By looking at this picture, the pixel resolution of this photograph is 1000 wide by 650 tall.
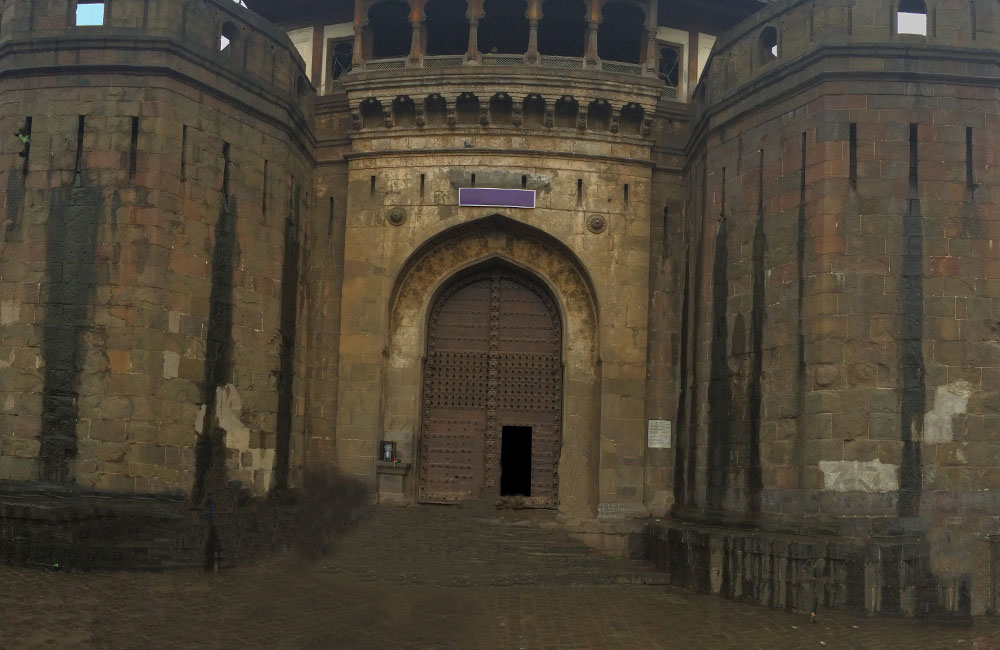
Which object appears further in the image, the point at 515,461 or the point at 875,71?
the point at 515,461

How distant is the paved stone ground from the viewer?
9.87 metres

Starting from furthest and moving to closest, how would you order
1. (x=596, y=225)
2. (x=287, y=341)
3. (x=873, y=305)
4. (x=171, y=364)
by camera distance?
1. (x=596, y=225)
2. (x=287, y=341)
3. (x=171, y=364)
4. (x=873, y=305)

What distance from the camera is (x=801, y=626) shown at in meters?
10.6

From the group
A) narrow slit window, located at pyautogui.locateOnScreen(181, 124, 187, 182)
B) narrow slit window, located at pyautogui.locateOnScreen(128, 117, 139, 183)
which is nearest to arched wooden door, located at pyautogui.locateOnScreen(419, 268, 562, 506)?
narrow slit window, located at pyautogui.locateOnScreen(181, 124, 187, 182)

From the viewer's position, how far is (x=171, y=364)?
495 inches

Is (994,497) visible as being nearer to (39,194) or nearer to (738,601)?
(738,601)

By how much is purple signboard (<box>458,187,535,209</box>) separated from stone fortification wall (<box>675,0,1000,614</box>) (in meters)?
3.76

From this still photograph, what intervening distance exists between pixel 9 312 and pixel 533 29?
9069mm

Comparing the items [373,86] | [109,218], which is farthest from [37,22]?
[373,86]

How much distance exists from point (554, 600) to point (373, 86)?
8704mm

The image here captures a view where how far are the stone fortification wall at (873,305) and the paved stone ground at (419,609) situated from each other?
110 centimetres

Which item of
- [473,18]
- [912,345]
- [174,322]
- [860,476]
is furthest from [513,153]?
[860,476]

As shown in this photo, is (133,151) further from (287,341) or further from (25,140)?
(287,341)

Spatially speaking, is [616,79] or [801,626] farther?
[616,79]
